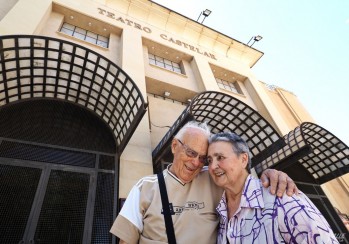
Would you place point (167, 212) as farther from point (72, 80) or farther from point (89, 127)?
point (72, 80)

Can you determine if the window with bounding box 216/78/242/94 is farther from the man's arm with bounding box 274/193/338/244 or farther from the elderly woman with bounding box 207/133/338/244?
the man's arm with bounding box 274/193/338/244

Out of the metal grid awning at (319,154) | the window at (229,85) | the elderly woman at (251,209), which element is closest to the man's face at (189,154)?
A: the elderly woman at (251,209)

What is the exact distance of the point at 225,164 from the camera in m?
2.25

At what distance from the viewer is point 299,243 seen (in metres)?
1.60

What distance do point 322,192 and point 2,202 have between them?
37.0ft

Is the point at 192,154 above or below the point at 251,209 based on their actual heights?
above

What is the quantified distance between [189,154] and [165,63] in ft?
38.1

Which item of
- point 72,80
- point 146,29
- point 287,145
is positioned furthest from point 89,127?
point 146,29

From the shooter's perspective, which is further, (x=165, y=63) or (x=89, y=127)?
(x=165, y=63)

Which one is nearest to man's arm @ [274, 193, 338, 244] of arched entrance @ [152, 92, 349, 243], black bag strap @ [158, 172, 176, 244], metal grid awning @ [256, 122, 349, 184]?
black bag strap @ [158, 172, 176, 244]

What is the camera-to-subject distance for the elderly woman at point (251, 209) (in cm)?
162

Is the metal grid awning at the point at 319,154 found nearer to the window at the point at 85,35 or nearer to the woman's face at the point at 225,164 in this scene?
the woman's face at the point at 225,164

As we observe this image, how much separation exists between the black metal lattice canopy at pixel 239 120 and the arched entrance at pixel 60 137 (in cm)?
191

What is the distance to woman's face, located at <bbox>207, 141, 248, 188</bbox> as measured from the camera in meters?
2.23
